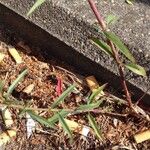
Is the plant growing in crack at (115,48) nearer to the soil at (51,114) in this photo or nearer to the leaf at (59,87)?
the soil at (51,114)

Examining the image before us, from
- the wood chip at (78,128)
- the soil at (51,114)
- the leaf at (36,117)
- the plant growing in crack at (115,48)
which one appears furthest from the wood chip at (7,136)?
the plant growing in crack at (115,48)

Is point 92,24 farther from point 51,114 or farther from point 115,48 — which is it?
point 51,114

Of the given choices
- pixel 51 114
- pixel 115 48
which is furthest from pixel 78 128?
pixel 115 48

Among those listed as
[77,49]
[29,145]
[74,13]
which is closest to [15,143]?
[29,145]

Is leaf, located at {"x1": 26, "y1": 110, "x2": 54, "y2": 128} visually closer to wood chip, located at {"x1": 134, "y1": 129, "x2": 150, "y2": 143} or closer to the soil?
the soil

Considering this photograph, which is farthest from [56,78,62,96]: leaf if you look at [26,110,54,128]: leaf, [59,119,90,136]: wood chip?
[26,110,54,128]: leaf

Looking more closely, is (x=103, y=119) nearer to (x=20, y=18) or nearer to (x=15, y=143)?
(x=15, y=143)
